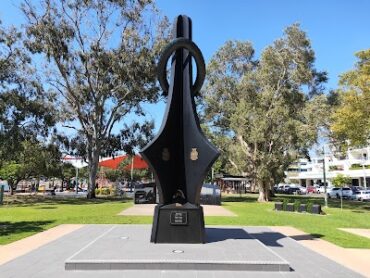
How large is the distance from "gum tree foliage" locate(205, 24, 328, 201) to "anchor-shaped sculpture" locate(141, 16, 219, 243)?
2030 cm

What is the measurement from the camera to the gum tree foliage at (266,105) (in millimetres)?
31234

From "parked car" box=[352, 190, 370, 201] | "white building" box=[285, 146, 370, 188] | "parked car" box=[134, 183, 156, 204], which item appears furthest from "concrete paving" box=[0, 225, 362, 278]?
"white building" box=[285, 146, 370, 188]

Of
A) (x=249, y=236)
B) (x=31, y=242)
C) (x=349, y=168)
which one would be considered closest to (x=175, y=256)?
(x=249, y=236)

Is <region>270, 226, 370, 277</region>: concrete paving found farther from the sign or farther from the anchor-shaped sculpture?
the sign

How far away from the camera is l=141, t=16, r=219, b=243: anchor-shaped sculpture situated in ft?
34.3

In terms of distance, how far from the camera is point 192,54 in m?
11.5

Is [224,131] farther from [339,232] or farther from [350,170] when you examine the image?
[350,170]

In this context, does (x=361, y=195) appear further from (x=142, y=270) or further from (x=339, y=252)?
(x=142, y=270)

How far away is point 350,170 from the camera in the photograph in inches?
2817

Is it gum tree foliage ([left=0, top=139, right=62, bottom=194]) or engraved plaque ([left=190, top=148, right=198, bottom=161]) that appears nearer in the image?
engraved plaque ([left=190, top=148, right=198, bottom=161])

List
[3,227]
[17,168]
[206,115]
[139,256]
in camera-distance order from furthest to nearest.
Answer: [17,168] < [206,115] < [3,227] < [139,256]

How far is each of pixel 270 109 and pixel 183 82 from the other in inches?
861

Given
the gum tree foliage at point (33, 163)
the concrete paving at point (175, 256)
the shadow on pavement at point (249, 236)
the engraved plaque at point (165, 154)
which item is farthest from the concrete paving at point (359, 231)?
the gum tree foliage at point (33, 163)

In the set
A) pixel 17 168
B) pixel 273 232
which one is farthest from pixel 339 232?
pixel 17 168
